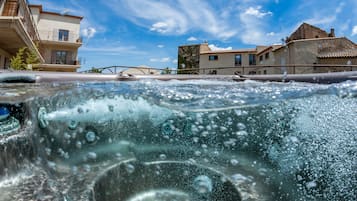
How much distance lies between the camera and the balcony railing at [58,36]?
27.1 meters

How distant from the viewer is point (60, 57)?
86.6ft

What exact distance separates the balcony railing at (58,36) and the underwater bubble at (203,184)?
2704 cm

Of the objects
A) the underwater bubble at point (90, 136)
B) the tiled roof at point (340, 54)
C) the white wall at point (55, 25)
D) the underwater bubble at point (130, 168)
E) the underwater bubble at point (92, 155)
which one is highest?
the white wall at point (55, 25)

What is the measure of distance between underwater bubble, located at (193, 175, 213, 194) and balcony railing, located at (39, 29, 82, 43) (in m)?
27.0

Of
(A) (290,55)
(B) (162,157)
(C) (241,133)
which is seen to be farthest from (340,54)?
(B) (162,157)

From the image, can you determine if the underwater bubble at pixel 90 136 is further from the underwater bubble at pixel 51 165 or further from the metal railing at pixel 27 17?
the metal railing at pixel 27 17

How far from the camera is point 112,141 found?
8.54 feet

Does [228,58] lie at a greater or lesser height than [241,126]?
greater

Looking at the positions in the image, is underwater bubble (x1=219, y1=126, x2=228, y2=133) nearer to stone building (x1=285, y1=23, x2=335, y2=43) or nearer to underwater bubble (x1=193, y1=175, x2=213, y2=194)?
underwater bubble (x1=193, y1=175, x2=213, y2=194)

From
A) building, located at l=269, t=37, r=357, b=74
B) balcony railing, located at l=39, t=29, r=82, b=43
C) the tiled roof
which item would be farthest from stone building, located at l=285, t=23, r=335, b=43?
balcony railing, located at l=39, t=29, r=82, b=43

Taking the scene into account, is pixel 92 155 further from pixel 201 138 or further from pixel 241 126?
pixel 241 126

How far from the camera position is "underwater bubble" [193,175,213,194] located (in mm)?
2646

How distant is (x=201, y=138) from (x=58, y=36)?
2898 centimetres

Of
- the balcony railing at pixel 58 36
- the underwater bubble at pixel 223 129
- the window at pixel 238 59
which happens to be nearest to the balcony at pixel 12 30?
the underwater bubble at pixel 223 129
